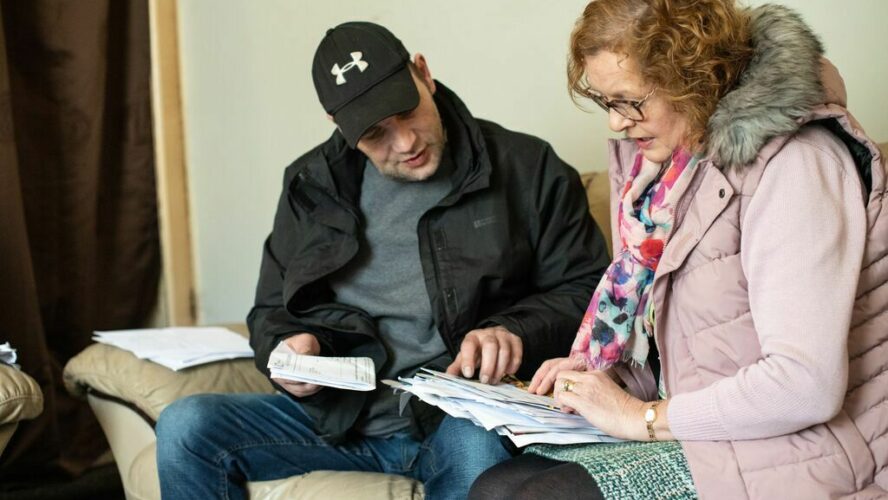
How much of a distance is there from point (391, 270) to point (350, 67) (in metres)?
0.38

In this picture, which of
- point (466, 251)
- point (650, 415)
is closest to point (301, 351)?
point (466, 251)

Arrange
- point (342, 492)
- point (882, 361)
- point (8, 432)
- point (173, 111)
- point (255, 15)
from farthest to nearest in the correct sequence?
point (173, 111), point (255, 15), point (8, 432), point (342, 492), point (882, 361)

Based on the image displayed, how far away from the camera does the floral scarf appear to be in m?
1.44

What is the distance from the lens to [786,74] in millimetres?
1215

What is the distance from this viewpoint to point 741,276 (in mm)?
1239

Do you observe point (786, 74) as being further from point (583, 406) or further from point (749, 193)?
point (583, 406)

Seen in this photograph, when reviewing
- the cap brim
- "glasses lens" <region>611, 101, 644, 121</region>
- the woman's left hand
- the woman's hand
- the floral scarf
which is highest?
"glasses lens" <region>611, 101, 644, 121</region>

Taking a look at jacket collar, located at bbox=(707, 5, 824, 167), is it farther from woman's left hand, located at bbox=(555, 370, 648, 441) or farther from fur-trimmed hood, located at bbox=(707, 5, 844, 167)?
woman's left hand, located at bbox=(555, 370, 648, 441)

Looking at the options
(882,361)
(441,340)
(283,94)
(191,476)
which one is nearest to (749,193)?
(882,361)

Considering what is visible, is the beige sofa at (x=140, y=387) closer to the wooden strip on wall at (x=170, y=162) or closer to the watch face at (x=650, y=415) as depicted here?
the watch face at (x=650, y=415)

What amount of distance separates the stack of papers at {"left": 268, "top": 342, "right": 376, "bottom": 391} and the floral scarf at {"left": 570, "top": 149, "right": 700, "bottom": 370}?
0.35 metres

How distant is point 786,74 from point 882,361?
14.2 inches

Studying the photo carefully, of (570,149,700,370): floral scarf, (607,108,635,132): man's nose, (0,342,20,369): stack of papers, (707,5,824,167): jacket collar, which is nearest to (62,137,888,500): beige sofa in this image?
(0,342,20,369): stack of papers

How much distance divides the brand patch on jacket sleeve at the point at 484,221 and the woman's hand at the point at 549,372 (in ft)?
1.21
